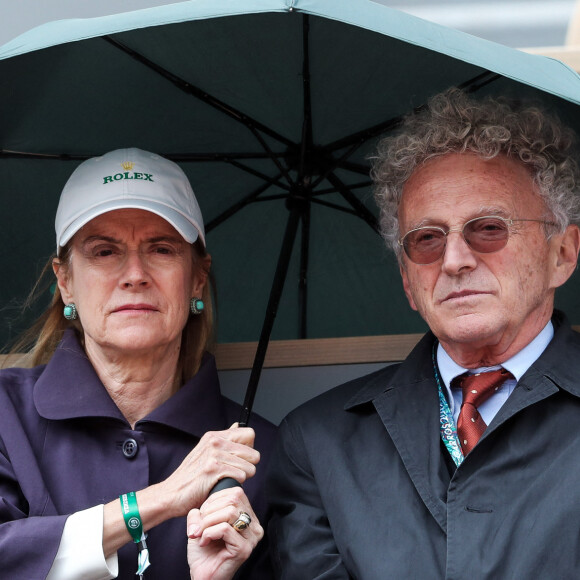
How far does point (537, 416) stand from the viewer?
2391 mm

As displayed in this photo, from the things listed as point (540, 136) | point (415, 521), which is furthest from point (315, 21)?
point (415, 521)

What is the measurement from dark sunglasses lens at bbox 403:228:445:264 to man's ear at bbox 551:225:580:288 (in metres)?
0.31

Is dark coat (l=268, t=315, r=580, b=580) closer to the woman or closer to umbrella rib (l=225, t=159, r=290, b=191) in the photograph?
the woman

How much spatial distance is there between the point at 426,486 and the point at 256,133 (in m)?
1.26

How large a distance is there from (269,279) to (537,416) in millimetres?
1305

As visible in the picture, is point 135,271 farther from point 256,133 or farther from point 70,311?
point 256,133

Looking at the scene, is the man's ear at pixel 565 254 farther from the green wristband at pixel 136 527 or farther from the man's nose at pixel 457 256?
the green wristband at pixel 136 527

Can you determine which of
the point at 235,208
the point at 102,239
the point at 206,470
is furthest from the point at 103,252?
the point at 206,470

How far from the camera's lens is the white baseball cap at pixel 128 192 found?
114 inches

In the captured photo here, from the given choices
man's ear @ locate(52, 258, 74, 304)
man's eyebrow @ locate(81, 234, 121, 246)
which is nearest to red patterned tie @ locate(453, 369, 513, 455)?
man's eyebrow @ locate(81, 234, 121, 246)

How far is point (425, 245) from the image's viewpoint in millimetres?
2654

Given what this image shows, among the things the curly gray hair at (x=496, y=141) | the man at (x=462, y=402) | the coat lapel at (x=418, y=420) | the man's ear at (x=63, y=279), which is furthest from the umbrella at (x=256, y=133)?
the coat lapel at (x=418, y=420)

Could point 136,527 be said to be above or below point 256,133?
below

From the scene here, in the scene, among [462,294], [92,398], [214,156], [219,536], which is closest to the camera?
Answer: [219,536]
